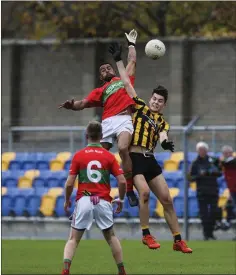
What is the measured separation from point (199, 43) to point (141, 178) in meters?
11.1

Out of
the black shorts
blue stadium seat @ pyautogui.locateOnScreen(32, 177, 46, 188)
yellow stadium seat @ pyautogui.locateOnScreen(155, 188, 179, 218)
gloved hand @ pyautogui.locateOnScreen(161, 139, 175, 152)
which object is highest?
gloved hand @ pyautogui.locateOnScreen(161, 139, 175, 152)

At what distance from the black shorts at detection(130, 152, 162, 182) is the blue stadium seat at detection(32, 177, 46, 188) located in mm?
10933

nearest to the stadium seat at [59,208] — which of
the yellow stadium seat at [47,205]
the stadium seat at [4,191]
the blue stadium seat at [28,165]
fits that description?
the yellow stadium seat at [47,205]

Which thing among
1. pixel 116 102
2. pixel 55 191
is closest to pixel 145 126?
pixel 116 102

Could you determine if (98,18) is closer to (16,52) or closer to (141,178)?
(16,52)

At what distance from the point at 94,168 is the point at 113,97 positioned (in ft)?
3.52

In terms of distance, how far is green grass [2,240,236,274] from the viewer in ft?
59.4

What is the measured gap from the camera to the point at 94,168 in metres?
14.0

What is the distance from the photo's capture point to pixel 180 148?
79.3 ft

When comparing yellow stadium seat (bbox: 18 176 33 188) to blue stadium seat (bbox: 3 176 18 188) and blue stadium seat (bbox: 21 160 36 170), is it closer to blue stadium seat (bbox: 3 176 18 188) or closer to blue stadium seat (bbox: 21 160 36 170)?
blue stadium seat (bbox: 3 176 18 188)

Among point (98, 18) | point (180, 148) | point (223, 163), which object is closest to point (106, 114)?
point (223, 163)

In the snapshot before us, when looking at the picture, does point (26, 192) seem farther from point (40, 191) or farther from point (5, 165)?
point (5, 165)

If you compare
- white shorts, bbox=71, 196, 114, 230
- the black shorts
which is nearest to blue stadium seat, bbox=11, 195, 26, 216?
white shorts, bbox=71, 196, 114, 230

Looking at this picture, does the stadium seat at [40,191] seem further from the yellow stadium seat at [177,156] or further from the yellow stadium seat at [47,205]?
the yellow stadium seat at [177,156]
